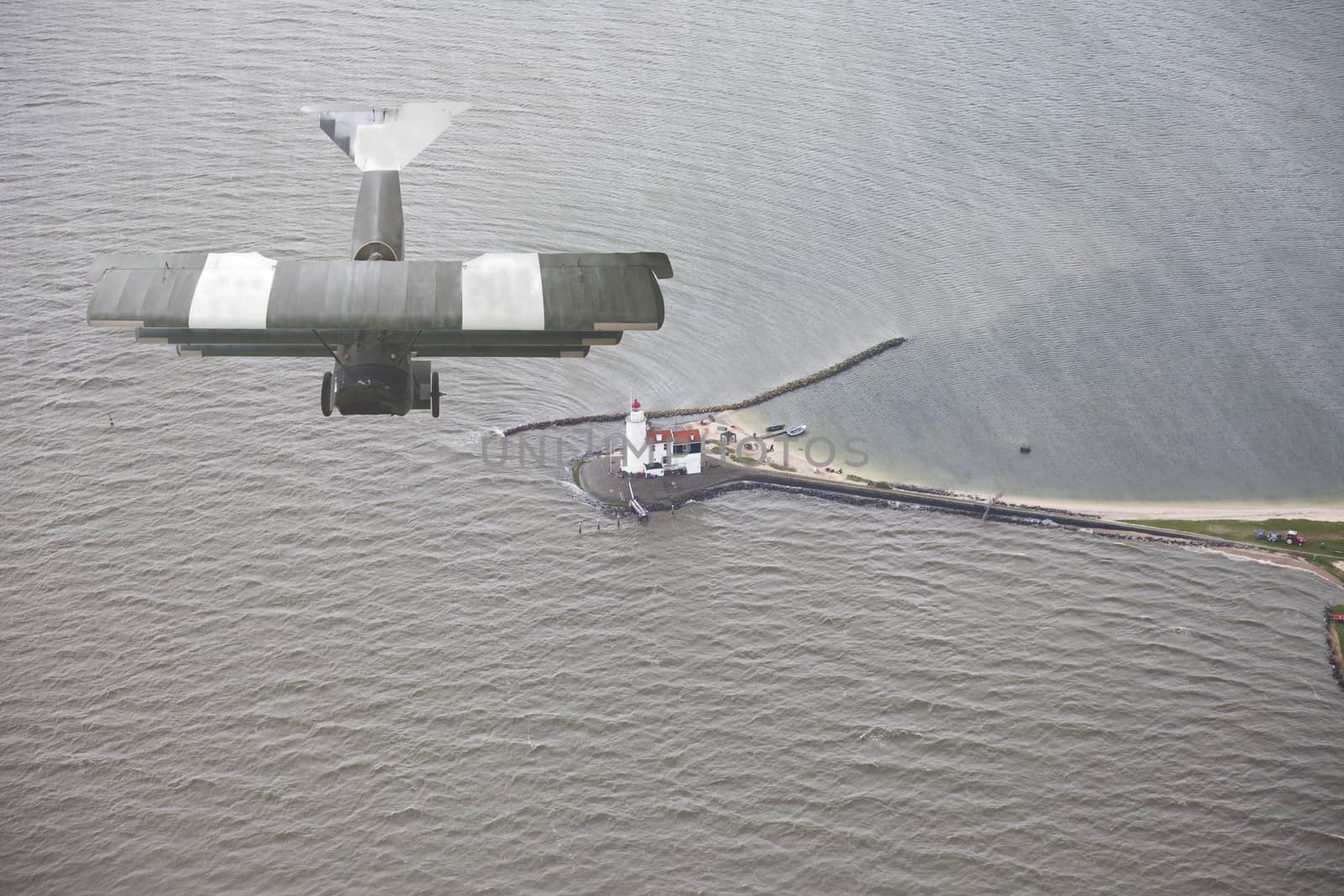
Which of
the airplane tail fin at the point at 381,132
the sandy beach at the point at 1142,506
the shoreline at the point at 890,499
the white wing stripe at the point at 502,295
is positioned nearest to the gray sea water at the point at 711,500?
the shoreline at the point at 890,499

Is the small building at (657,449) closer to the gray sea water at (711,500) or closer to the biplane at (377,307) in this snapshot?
the gray sea water at (711,500)

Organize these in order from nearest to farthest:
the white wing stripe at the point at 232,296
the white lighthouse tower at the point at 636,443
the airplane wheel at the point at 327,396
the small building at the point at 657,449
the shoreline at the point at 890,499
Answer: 1. the white wing stripe at the point at 232,296
2. the airplane wheel at the point at 327,396
3. the shoreline at the point at 890,499
4. the white lighthouse tower at the point at 636,443
5. the small building at the point at 657,449

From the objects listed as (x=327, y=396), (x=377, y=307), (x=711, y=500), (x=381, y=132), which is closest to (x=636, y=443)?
(x=711, y=500)

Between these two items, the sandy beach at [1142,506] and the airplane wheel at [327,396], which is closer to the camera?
the airplane wheel at [327,396]

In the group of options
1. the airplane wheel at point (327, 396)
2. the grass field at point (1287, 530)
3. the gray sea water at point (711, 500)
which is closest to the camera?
the airplane wheel at point (327, 396)

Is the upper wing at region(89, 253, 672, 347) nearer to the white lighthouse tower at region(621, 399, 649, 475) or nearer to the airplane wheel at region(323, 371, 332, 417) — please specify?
the airplane wheel at region(323, 371, 332, 417)

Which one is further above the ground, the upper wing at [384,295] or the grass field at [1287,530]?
the upper wing at [384,295]
